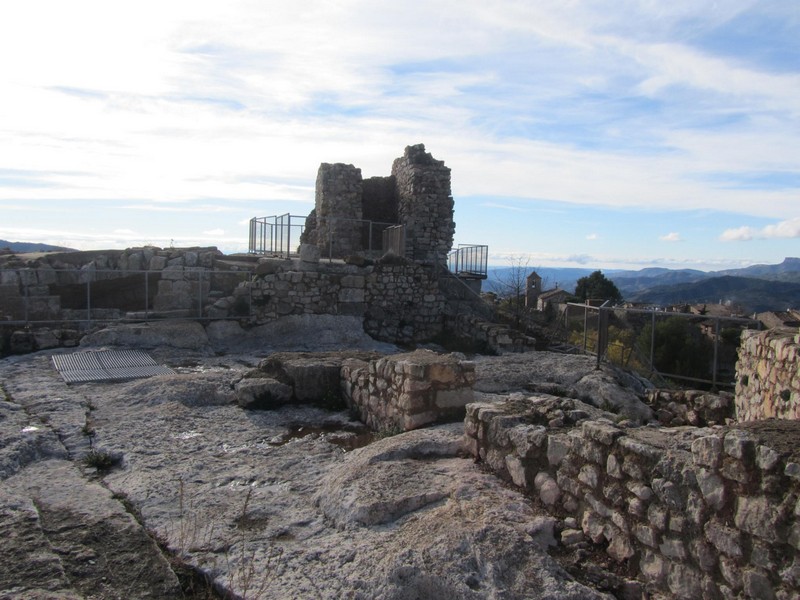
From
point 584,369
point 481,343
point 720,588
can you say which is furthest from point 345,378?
point 481,343

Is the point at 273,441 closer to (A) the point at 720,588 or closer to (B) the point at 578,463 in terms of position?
(B) the point at 578,463

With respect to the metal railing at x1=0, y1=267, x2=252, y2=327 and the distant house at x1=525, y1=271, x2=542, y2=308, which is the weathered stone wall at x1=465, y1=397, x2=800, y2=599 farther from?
the distant house at x1=525, y1=271, x2=542, y2=308

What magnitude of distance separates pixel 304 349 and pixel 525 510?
35.7 ft

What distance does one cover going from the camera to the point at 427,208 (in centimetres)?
2136

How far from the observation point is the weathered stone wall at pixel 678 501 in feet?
10.1

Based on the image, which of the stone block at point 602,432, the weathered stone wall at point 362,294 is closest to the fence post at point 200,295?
the weathered stone wall at point 362,294

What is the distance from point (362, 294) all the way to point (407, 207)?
569 cm

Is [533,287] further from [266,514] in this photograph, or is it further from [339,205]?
A: [266,514]

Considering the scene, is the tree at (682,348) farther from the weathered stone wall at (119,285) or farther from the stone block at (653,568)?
the stone block at (653,568)

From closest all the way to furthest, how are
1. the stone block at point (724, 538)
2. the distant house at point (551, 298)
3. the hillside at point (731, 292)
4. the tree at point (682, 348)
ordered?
the stone block at point (724, 538) → the tree at point (682, 348) → the distant house at point (551, 298) → the hillside at point (731, 292)

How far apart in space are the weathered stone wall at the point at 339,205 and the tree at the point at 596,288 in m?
36.7

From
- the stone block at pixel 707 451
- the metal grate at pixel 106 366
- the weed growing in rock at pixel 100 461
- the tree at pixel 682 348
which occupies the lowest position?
the tree at pixel 682 348

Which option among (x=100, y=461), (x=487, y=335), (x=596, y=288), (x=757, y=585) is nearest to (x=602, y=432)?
(x=757, y=585)

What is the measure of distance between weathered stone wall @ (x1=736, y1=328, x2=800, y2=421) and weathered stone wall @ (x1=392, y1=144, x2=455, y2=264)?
554 inches
